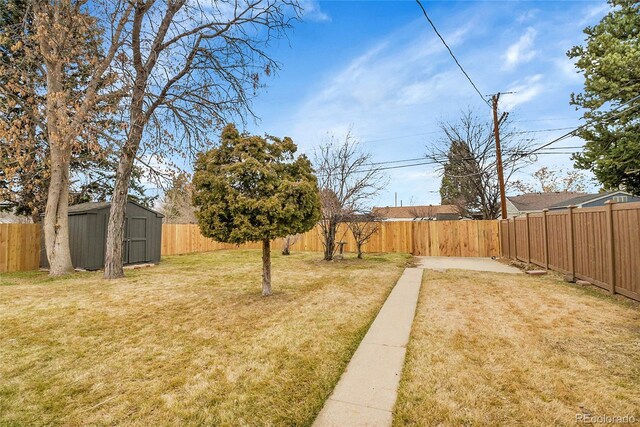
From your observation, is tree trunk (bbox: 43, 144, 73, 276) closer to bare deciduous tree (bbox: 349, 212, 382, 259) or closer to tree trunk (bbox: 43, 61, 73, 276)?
tree trunk (bbox: 43, 61, 73, 276)

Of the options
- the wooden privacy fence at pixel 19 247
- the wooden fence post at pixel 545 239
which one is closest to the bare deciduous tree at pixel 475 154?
the wooden fence post at pixel 545 239

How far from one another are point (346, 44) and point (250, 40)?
2.60 m

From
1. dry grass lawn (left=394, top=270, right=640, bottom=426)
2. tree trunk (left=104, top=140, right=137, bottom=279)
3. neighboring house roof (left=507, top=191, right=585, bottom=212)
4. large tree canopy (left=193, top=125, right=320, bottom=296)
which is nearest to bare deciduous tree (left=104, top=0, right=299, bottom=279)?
tree trunk (left=104, top=140, right=137, bottom=279)

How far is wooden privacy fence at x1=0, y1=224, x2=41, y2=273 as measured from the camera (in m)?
8.91

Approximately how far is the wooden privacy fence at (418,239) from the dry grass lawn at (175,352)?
7.44 metres

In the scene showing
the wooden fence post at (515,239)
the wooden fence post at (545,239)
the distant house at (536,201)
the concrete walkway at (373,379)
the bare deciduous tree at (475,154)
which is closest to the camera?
the concrete walkway at (373,379)

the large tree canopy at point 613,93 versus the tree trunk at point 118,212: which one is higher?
the large tree canopy at point 613,93

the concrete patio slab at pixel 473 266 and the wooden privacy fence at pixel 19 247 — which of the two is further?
the wooden privacy fence at pixel 19 247

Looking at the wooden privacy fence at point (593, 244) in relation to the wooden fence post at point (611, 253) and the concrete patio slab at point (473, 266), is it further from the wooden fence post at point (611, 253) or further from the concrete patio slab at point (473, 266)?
the concrete patio slab at point (473, 266)

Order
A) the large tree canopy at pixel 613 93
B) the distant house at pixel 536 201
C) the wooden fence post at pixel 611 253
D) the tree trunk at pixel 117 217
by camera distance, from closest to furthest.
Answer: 1. the wooden fence post at pixel 611 253
2. the tree trunk at pixel 117 217
3. the large tree canopy at pixel 613 93
4. the distant house at pixel 536 201

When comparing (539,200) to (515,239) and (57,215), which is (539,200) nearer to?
(515,239)

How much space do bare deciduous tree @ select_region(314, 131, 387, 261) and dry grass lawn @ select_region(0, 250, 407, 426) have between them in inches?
185

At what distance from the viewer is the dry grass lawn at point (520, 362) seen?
2.03 metres

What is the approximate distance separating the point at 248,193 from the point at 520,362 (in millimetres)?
3985
